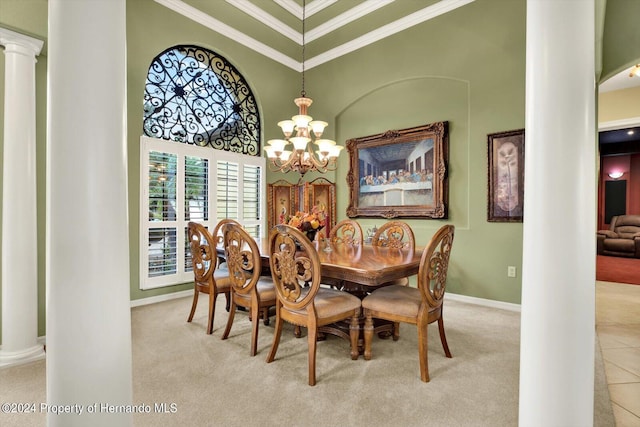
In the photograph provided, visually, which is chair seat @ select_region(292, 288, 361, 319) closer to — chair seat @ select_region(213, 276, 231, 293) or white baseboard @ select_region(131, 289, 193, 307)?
chair seat @ select_region(213, 276, 231, 293)

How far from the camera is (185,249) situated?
415 cm

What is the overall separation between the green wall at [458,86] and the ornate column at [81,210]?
2563 millimetres

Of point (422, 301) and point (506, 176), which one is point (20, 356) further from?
point (506, 176)

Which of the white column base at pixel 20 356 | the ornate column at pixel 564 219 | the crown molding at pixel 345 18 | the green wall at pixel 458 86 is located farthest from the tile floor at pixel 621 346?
the crown molding at pixel 345 18

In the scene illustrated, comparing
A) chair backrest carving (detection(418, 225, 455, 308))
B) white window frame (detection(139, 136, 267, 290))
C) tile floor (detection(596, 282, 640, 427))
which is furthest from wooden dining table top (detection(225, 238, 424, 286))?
white window frame (detection(139, 136, 267, 290))

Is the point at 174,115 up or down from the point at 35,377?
up

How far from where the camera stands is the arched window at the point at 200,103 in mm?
3977

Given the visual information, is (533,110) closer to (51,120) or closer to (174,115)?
(51,120)

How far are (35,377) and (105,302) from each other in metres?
1.90

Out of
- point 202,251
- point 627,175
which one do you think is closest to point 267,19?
point 202,251

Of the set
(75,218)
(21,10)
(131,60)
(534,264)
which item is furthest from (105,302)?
(131,60)

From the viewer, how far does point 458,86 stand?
396 cm

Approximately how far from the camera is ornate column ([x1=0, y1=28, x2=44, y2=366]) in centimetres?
228

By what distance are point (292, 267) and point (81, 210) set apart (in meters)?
1.35
